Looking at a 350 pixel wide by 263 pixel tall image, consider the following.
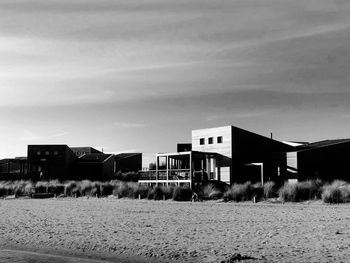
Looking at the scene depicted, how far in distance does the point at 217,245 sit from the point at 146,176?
29.1 m

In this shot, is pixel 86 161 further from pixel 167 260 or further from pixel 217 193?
pixel 167 260

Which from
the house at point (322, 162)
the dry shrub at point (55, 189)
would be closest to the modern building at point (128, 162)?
the dry shrub at point (55, 189)

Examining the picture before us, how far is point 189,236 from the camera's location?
11125 millimetres

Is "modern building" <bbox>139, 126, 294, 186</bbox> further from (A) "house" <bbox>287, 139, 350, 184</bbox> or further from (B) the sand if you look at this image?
(B) the sand

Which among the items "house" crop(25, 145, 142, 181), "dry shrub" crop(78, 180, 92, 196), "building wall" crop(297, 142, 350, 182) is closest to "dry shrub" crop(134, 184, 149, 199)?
"dry shrub" crop(78, 180, 92, 196)

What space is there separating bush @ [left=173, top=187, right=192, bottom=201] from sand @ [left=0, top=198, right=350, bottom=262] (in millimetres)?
10676

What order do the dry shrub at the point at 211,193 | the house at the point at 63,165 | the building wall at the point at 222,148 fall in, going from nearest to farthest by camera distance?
the dry shrub at the point at 211,193
the building wall at the point at 222,148
the house at the point at 63,165

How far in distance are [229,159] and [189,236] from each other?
25.9 m

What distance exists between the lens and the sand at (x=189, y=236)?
8734 millimetres

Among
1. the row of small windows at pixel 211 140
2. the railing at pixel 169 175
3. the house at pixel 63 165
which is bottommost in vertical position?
the railing at pixel 169 175

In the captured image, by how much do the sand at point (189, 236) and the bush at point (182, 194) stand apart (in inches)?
420

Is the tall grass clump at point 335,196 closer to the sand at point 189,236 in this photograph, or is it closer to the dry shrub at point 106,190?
the sand at point 189,236

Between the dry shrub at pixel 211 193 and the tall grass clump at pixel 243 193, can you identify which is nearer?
the tall grass clump at pixel 243 193

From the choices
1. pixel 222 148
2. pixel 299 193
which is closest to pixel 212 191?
pixel 299 193
